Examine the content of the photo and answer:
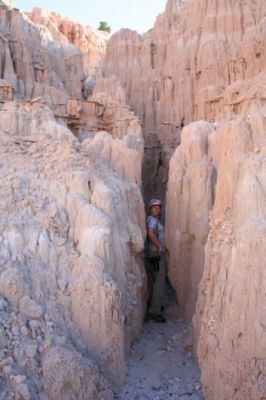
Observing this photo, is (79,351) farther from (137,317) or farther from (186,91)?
(186,91)

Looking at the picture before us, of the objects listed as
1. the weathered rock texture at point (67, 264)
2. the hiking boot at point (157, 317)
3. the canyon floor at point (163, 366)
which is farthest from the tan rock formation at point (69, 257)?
the hiking boot at point (157, 317)

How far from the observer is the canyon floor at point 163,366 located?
6.59 metres

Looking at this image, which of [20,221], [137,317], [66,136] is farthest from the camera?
[66,136]

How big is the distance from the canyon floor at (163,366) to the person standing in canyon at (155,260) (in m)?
A: 0.28

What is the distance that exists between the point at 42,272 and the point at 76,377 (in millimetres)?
1605

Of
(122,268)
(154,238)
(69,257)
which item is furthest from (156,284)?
(69,257)

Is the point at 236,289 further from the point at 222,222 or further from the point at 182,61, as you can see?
the point at 182,61

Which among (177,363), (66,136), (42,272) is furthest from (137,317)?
(66,136)

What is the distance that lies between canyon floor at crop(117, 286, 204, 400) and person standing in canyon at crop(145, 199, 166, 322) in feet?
0.93

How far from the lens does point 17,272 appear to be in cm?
628

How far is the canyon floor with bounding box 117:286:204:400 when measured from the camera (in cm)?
659

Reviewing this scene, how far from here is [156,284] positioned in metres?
9.32

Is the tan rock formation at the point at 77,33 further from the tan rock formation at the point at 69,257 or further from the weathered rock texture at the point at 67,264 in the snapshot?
the tan rock formation at the point at 69,257

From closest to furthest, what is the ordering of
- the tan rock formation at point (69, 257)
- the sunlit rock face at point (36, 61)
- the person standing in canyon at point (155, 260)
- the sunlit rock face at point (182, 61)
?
1. the tan rock formation at point (69, 257)
2. the person standing in canyon at point (155, 260)
3. the sunlit rock face at point (182, 61)
4. the sunlit rock face at point (36, 61)
